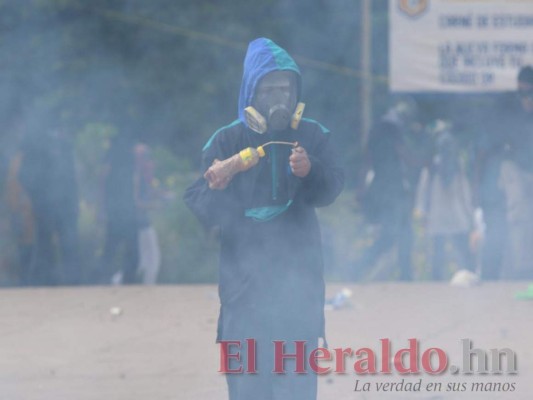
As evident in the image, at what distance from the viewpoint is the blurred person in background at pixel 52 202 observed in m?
9.49

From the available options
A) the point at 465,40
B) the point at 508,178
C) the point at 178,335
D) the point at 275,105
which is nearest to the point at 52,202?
the point at 178,335

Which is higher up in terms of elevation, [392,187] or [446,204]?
[392,187]

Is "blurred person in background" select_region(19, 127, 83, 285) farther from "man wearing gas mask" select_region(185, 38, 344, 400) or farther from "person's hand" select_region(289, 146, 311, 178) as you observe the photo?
"person's hand" select_region(289, 146, 311, 178)

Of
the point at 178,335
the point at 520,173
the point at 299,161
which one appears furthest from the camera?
the point at 520,173

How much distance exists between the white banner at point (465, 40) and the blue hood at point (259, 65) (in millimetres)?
6277

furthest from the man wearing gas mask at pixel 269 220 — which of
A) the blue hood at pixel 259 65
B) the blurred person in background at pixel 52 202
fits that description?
the blurred person in background at pixel 52 202

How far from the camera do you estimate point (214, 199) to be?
13.6ft

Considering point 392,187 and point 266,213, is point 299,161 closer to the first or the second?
point 266,213

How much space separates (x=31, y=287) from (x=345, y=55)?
21.8ft

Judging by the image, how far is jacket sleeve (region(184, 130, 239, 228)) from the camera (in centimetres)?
414

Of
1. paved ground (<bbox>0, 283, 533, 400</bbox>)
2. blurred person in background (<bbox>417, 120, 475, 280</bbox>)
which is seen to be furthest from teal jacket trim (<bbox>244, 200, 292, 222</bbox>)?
blurred person in background (<bbox>417, 120, 475, 280</bbox>)

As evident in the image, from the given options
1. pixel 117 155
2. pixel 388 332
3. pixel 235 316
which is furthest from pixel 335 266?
pixel 235 316

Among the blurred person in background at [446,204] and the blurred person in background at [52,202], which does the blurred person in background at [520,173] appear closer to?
the blurred person in background at [446,204]

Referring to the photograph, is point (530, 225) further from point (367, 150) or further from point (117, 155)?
point (117, 155)
